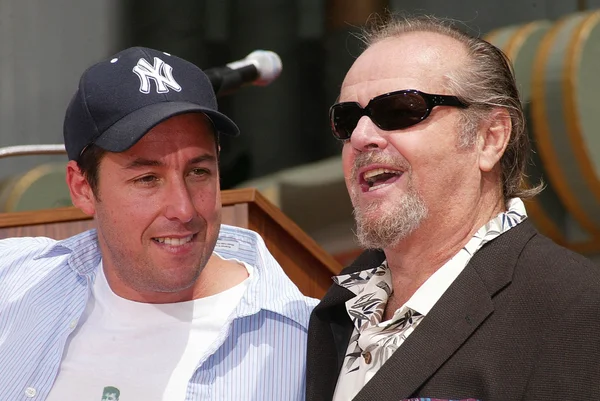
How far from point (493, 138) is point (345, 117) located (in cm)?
31

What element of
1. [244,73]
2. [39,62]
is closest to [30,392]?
[244,73]

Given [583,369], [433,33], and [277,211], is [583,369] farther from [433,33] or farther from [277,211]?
[277,211]

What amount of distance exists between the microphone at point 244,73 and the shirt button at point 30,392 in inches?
36.4

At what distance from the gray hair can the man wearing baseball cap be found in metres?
0.50

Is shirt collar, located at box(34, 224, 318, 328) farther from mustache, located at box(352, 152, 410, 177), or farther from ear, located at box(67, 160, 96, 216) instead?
mustache, located at box(352, 152, 410, 177)

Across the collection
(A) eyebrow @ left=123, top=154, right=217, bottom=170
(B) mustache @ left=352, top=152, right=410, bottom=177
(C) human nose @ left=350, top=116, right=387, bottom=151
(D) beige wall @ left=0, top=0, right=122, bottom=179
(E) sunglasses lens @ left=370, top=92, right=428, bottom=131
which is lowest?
(D) beige wall @ left=0, top=0, right=122, bottom=179

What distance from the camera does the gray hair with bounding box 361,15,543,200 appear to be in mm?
1830

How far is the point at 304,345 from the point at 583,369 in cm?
76

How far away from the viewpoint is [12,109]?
440 cm

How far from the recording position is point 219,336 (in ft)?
6.72

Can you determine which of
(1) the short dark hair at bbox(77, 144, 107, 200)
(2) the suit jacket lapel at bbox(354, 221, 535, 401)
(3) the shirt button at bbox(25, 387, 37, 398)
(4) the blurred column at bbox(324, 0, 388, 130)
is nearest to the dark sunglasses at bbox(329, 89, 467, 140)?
(2) the suit jacket lapel at bbox(354, 221, 535, 401)

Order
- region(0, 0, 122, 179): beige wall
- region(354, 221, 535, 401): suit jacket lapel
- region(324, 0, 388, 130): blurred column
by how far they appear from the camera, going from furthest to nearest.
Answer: region(324, 0, 388, 130): blurred column < region(0, 0, 122, 179): beige wall < region(354, 221, 535, 401): suit jacket lapel

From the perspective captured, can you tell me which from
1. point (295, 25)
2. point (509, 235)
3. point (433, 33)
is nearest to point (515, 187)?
point (509, 235)

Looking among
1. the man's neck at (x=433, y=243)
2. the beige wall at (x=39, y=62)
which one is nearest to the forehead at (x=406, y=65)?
the man's neck at (x=433, y=243)
